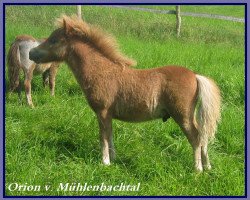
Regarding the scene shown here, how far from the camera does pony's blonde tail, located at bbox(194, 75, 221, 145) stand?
4738 mm

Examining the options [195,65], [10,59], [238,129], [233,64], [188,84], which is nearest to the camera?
[188,84]

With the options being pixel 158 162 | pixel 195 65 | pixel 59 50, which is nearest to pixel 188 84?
pixel 158 162

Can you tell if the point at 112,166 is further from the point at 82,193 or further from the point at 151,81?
the point at 151,81

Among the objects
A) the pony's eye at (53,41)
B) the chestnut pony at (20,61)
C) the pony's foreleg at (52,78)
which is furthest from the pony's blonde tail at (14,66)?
the pony's eye at (53,41)

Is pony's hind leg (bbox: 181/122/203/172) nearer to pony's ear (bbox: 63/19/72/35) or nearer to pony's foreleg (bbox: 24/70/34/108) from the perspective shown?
pony's ear (bbox: 63/19/72/35)

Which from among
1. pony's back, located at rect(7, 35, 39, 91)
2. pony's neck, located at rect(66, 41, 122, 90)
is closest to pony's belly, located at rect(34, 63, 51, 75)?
pony's back, located at rect(7, 35, 39, 91)

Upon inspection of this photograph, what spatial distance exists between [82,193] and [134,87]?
5.09 ft

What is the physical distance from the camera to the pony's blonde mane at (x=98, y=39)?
199 inches

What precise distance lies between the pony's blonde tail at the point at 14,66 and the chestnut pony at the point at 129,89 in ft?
8.31

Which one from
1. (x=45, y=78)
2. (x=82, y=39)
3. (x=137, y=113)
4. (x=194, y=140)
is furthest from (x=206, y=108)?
(x=45, y=78)

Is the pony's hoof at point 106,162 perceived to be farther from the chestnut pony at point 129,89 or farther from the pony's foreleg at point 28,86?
the pony's foreleg at point 28,86

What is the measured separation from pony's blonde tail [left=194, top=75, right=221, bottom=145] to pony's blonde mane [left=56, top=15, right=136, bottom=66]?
1.03 metres

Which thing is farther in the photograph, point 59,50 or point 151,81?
point 59,50

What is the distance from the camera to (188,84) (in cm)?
473
